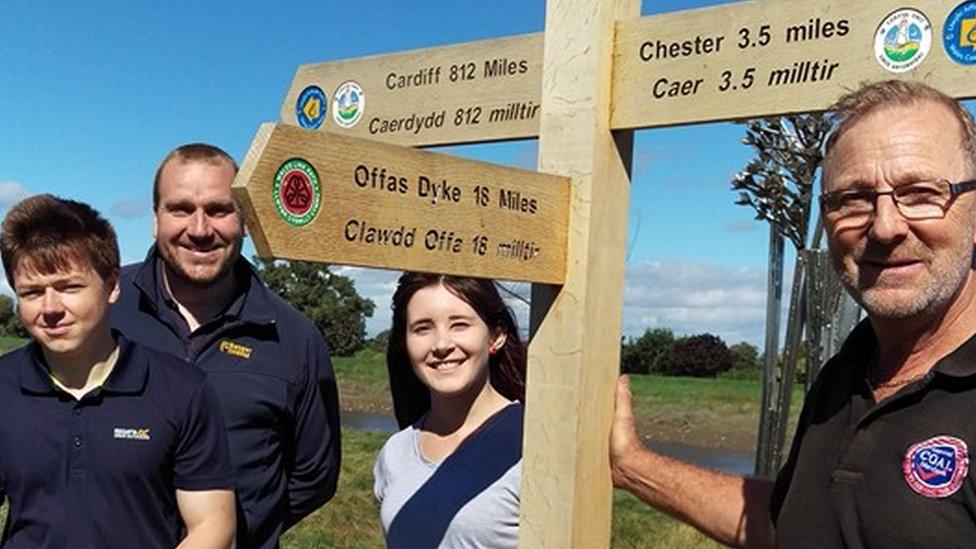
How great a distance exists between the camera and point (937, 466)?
1.69 m

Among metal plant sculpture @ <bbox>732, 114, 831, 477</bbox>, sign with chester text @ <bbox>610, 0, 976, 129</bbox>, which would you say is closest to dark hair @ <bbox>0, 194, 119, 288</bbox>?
sign with chester text @ <bbox>610, 0, 976, 129</bbox>

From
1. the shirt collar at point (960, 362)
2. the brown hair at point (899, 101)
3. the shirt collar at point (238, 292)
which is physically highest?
the brown hair at point (899, 101)

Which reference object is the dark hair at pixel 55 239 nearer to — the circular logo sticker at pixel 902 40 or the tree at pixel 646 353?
the circular logo sticker at pixel 902 40

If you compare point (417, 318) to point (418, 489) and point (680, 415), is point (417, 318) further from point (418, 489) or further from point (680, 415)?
→ point (680, 415)

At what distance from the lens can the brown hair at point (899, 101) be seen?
1.85 metres

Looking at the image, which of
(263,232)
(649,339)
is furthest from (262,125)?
(649,339)

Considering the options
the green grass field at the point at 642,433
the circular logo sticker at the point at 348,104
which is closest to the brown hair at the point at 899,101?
the circular logo sticker at the point at 348,104

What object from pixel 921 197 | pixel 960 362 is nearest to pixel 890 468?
pixel 960 362

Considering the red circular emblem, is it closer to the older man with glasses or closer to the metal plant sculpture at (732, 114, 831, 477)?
the older man with glasses

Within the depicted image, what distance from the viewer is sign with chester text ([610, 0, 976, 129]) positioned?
75.5 inches

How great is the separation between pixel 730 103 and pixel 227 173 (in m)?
1.45

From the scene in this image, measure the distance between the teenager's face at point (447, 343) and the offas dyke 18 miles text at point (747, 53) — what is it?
0.74 m

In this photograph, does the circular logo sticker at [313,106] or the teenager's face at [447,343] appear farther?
the circular logo sticker at [313,106]

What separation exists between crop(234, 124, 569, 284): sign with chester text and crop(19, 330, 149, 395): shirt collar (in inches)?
37.3
